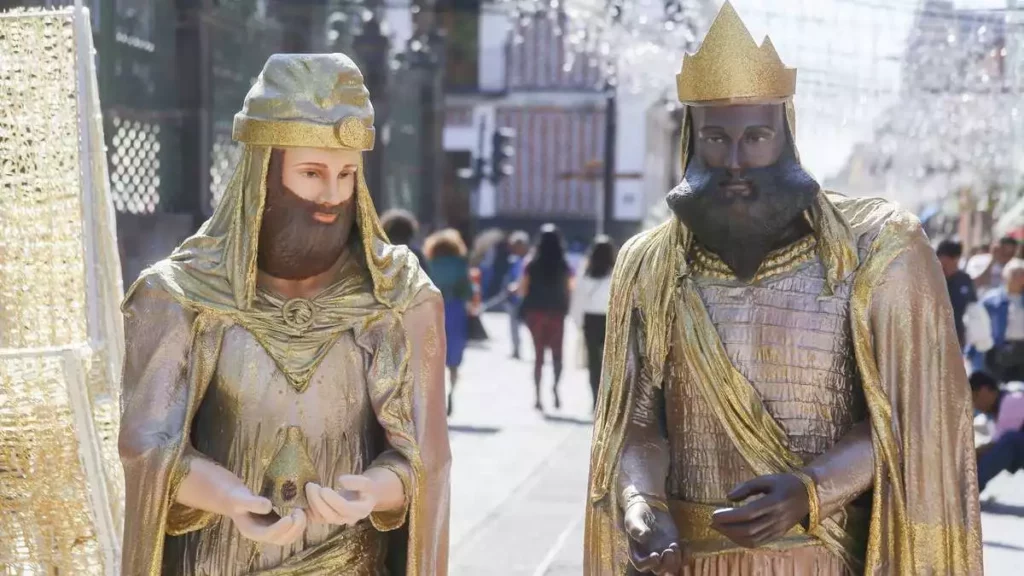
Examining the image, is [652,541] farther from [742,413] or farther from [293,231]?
[293,231]

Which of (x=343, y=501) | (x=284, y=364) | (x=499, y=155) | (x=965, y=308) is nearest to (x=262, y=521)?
(x=343, y=501)

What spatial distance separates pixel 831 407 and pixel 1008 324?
10.2 m

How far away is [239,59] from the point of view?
1554 centimetres

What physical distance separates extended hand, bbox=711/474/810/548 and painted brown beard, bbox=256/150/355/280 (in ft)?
3.40

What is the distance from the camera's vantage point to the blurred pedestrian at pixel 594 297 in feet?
46.7

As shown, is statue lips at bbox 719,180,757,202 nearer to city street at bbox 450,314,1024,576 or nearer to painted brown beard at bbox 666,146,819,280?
painted brown beard at bbox 666,146,819,280

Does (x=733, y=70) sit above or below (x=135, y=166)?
above

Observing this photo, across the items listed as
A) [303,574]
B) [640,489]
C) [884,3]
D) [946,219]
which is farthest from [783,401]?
[946,219]

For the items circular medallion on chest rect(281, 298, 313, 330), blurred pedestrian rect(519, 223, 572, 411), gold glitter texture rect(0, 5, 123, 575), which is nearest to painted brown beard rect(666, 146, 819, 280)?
circular medallion on chest rect(281, 298, 313, 330)

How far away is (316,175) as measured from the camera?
3.98 metres

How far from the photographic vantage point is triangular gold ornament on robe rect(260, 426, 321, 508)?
3.95m

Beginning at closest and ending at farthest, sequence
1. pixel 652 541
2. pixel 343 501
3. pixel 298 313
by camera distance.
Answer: pixel 343 501 < pixel 652 541 < pixel 298 313

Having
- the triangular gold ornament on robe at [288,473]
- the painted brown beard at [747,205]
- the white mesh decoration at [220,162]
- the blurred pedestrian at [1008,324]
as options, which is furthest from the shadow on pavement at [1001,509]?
the triangular gold ornament on robe at [288,473]

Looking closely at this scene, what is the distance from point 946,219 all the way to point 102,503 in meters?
25.8
